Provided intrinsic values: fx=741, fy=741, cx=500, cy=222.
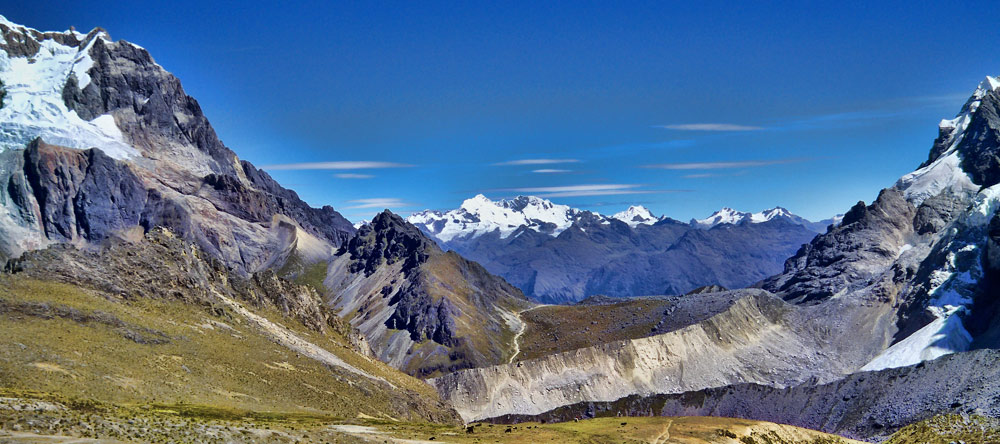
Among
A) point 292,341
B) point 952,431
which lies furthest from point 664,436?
point 292,341

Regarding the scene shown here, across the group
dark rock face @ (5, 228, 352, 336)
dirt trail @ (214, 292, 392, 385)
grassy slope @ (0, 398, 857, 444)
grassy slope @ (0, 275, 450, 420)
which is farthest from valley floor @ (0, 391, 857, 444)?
dark rock face @ (5, 228, 352, 336)

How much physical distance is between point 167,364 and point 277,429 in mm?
35127

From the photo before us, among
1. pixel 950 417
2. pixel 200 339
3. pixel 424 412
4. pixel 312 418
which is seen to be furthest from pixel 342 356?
pixel 950 417

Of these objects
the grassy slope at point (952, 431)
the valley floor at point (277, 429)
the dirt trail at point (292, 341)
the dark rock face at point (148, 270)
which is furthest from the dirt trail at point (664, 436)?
the dark rock face at point (148, 270)

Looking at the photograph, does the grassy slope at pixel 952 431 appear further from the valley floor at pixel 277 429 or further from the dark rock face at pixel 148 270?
the dark rock face at pixel 148 270

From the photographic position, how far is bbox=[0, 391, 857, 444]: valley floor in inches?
2832

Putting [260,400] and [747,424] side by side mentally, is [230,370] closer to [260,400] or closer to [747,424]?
[260,400]

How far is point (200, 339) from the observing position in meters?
131

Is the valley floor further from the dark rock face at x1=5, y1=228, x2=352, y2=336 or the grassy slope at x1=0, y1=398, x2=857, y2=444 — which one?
the dark rock face at x1=5, y1=228, x2=352, y2=336

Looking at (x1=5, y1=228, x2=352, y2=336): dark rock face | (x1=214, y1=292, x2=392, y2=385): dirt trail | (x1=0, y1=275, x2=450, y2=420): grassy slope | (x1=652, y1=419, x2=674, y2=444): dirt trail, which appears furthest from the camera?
(x1=214, y1=292, x2=392, y2=385): dirt trail

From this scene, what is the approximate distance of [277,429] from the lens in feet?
289

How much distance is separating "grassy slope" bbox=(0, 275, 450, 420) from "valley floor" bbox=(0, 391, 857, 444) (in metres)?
7.41

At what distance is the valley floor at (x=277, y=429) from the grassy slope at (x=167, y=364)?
741cm

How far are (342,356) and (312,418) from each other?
68.0 m
